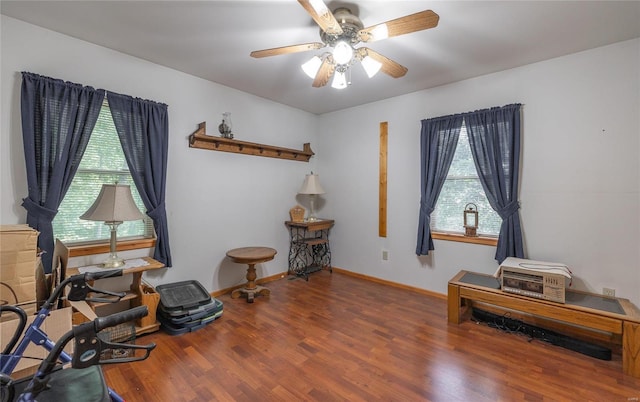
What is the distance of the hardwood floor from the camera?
Answer: 181cm

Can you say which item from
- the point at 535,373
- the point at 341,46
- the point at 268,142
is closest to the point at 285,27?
the point at 341,46

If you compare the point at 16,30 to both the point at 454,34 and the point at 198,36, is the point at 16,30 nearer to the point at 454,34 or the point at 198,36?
the point at 198,36

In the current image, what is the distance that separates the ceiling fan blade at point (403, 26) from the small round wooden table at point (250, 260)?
240cm

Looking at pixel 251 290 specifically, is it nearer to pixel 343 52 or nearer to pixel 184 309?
pixel 184 309

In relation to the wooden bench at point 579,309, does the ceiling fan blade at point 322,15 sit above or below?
above

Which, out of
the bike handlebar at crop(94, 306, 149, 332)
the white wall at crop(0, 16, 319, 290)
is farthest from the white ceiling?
the bike handlebar at crop(94, 306, 149, 332)

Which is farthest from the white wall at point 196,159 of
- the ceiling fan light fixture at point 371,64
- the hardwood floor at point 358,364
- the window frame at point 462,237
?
the window frame at point 462,237

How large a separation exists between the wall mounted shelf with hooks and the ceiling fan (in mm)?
1436

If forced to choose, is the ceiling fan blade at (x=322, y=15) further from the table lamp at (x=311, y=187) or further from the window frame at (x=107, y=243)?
the table lamp at (x=311, y=187)

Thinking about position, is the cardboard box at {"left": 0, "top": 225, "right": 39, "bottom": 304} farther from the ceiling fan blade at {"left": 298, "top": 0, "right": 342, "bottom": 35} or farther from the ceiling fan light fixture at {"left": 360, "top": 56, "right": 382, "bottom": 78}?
the ceiling fan light fixture at {"left": 360, "top": 56, "right": 382, "bottom": 78}

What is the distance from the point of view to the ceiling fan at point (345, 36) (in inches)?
63.7

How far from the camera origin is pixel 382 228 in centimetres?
397

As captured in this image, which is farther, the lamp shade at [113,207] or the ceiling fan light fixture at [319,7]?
the lamp shade at [113,207]

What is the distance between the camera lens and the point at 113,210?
226cm
